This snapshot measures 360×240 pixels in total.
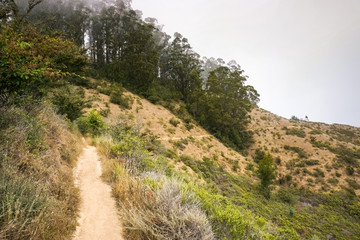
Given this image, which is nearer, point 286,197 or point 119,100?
point 286,197

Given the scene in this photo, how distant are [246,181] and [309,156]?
1350 cm

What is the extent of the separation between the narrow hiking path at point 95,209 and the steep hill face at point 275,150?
955 centimetres

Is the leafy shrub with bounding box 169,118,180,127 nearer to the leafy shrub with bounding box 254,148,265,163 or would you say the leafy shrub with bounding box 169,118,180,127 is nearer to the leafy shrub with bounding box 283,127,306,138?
the leafy shrub with bounding box 254,148,265,163

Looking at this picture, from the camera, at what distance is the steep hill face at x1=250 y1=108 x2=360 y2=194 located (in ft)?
61.3

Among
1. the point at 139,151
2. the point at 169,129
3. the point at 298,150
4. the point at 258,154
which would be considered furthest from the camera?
A: the point at 258,154

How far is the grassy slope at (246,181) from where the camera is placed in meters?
4.64

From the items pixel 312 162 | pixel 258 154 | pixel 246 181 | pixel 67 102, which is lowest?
pixel 246 181

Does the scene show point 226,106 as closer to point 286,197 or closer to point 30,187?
point 286,197

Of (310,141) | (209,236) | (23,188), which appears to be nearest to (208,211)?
(209,236)

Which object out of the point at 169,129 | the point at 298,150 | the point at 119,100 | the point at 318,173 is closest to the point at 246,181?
the point at 169,129

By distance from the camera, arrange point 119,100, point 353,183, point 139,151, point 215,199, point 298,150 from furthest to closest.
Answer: point 298,150 → point 119,100 → point 353,183 → point 139,151 → point 215,199

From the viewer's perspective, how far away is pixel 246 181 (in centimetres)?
1570

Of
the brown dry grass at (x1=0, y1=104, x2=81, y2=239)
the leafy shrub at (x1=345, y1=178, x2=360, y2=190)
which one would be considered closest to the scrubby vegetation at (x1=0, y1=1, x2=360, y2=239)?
the brown dry grass at (x1=0, y1=104, x2=81, y2=239)

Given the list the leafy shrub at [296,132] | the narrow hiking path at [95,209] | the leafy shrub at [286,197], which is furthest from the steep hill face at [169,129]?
the leafy shrub at [296,132]
